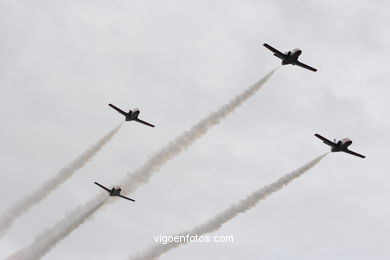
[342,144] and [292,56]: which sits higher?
[292,56]

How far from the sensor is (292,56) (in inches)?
5502

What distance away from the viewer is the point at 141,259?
144 meters

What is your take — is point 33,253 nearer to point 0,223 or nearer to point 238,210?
point 0,223

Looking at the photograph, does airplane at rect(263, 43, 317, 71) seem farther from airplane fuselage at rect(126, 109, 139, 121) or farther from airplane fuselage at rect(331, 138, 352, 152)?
airplane fuselage at rect(126, 109, 139, 121)

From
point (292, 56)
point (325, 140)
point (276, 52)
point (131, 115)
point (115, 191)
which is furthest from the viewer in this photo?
point (115, 191)

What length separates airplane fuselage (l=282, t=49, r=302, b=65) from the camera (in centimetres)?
13938

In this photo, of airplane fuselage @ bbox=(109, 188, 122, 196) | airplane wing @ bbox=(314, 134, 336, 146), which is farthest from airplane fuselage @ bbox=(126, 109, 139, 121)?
airplane wing @ bbox=(314, 134, 336, 146)

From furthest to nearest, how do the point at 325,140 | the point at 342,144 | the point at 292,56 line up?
the point at 342,144
the point at 325,140
the point at 292,56

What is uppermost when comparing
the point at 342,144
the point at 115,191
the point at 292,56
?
the point at 292,56

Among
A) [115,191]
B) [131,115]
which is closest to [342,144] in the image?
[131,115]

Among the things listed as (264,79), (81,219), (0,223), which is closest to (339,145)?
(264,79)

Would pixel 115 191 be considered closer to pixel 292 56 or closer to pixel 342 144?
pixel 292 56

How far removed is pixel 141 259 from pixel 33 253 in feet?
61.4

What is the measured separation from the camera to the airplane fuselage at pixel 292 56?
5487 inches
